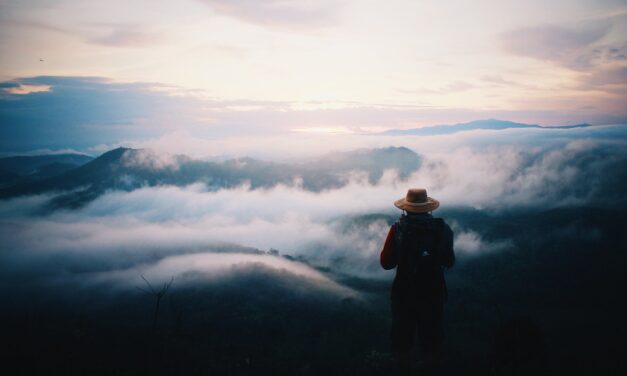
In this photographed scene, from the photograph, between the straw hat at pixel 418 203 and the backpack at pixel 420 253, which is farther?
the straw hat at pixel 418 203

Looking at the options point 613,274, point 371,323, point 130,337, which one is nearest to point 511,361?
point 130,337

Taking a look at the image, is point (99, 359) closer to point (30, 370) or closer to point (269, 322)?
point (30, 370)

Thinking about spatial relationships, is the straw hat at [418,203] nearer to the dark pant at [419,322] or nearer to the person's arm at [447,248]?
the person's arm at [447,248]

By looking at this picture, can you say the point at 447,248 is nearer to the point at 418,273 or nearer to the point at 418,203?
the point at 418,273

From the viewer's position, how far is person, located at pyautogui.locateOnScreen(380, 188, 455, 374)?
755cm

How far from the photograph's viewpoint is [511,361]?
681 centimetres

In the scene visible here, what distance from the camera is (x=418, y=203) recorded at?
7852 mm

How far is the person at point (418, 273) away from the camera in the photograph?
7.55m

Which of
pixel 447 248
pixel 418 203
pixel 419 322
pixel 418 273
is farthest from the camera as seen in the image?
pixel 419 322

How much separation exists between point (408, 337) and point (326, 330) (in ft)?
451

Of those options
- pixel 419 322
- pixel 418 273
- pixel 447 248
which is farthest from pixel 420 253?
pixel 419 322

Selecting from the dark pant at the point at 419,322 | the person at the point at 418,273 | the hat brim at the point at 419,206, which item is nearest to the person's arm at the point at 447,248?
the person at the point at 418,273

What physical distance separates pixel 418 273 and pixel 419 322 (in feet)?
4.26

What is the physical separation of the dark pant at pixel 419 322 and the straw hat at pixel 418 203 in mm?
2180
